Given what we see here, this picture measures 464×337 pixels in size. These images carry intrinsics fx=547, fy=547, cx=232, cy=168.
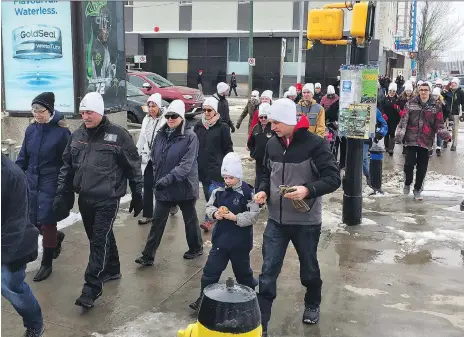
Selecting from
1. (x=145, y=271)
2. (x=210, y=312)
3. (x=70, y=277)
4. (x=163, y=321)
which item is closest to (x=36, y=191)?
(x=70, y=277)

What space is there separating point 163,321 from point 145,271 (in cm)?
113

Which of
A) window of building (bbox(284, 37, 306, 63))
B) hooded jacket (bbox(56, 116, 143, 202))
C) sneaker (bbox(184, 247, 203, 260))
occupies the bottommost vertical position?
sneaker (bbox(184, 247, 203, 260))

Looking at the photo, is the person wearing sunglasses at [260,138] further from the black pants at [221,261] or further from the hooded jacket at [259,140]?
the black pants at [221,261]

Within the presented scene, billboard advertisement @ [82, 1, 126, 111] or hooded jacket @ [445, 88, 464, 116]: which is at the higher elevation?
Result: billboard advertisement @ [82, 1, 126, 111]

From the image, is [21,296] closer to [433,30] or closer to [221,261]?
[221,261]

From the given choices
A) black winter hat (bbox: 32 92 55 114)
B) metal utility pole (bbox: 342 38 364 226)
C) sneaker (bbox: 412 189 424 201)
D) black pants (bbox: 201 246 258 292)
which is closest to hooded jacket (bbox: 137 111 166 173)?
black winter hat (bbox: 32 92 55 114)

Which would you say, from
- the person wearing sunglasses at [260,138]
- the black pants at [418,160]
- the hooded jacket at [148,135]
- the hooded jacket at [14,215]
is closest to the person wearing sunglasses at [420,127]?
Result: the black pants at [418,160]

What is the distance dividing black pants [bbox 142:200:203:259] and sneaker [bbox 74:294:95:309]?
3.53 ft

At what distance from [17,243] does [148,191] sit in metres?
3.72

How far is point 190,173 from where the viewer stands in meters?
5.57

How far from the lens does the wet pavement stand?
4.32m

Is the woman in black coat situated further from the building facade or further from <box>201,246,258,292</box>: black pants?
the building facade

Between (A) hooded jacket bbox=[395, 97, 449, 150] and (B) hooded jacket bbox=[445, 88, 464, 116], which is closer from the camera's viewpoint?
(A) hooded jacket bbox=[395, 97, 449, 150]

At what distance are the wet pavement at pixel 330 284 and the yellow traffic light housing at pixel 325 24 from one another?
2445 mm
